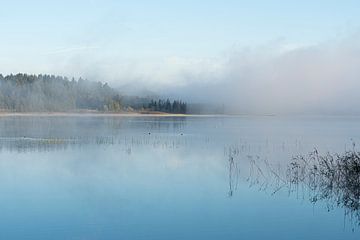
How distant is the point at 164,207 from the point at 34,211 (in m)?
2.84

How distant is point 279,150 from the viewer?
79.5ft

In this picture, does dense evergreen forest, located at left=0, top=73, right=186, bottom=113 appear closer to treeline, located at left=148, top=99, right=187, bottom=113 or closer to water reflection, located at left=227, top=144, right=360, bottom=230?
treeline, located at left=148, top=99, right=187, bottom=113

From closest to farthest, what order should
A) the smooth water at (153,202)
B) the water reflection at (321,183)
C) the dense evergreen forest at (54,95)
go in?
the smooth water at (153,202) → the water reflection at (321,183) → the dense evergreen forest at (54,95)

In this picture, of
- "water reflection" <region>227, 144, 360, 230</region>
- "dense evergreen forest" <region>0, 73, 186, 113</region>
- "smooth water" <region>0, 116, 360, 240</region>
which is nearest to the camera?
"smooth water" <region>0, 116, 360, 240</region>

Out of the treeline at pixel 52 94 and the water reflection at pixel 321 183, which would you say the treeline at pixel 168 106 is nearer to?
the treeline at pixel 52 94

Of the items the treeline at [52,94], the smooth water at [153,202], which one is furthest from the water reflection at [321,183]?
the treeline at [52,94]

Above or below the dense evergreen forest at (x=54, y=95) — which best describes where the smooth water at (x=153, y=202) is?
below

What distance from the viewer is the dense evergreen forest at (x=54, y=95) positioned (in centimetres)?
9262

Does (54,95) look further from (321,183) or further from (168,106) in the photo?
(321,183)

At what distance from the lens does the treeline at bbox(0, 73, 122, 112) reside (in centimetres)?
9262

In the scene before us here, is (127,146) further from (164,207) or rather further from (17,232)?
(17,232)

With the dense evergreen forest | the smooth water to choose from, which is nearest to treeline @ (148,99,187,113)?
the dense evergreen forest

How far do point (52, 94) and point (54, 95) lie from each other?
44cm

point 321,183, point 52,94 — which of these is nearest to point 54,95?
point 52,94
